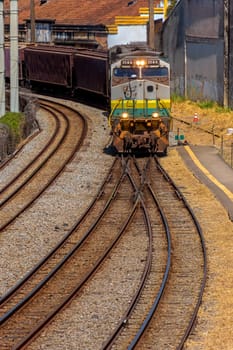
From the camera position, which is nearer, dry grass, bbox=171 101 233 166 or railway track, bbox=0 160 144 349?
railway track, bbox=0 160 144 349

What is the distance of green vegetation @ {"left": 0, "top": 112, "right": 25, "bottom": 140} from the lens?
3309 centimetres

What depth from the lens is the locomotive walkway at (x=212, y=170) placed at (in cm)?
2183

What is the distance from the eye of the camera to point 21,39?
74.0 m

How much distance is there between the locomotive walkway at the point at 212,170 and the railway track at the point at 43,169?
13.3ft

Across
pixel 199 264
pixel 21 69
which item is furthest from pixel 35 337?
pixel 21 69

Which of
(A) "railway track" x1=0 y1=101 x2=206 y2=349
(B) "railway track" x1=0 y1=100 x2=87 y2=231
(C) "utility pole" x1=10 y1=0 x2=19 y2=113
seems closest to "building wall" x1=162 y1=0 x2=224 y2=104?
(B) "railway track" x1=0 y1=100 x2=87 y2=231

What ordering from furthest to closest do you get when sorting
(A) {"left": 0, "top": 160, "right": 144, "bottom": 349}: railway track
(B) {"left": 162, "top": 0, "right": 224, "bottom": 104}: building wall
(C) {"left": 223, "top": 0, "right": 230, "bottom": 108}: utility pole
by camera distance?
1. (B) {"left": 162, "top": 0, "right": 224, "bottom": 104}: building wall
2. (C) {"left": 223, "top": 0, "right": 230, "bottom": 108}: utility pole
3. (A) {"left": 0, "top": 160, "right": 144, "bottom": 349}: railway track

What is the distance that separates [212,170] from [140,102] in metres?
3.46

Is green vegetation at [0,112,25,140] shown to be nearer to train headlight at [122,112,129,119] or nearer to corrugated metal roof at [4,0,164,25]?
train headlight at [122,112,129,119]

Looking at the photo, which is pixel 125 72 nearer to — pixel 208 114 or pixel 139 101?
pixel 139 101

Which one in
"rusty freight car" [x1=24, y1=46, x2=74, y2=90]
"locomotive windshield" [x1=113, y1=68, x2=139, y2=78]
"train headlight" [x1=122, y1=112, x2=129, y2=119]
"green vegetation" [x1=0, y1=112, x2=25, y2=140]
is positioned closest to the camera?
"train headlight" [x1=122, y1=112, x2=129, y2=119]

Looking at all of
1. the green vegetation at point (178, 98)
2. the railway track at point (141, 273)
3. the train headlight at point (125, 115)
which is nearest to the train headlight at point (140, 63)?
the train headlight at point (125, 115)

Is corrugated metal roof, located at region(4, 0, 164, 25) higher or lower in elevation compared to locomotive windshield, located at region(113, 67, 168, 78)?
higher

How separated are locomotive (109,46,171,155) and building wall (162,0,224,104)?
10.8 meters
